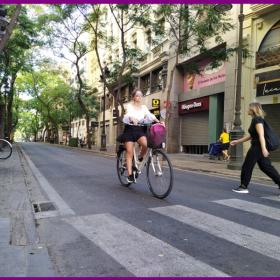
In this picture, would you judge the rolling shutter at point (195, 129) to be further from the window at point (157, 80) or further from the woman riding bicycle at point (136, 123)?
the woman riding bicycle at point (136, 123)

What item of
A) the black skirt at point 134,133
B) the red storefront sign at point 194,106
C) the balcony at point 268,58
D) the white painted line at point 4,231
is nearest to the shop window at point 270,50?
the balcony at point 268,58

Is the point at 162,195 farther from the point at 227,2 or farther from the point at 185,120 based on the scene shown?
the point at 185,120

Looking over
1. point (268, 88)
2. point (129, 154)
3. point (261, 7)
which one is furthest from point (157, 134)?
point (261, 7)

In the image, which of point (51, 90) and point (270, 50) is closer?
point (270, 50)

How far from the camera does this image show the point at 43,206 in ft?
21.1

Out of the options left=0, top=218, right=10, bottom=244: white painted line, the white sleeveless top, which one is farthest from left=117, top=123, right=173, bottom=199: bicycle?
left=0, top=218, right=10, bottom=244: white painted line

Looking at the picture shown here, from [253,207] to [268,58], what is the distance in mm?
Result: 14090

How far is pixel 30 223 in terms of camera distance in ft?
17.1

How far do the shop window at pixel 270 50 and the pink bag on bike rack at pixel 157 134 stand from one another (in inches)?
511

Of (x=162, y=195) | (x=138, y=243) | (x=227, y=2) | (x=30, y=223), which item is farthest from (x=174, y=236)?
(x=227, y=2)

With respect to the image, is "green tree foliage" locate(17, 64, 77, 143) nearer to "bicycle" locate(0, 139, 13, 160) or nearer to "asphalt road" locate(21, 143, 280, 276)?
"bicycle" locate(0, 139, 13, 160)

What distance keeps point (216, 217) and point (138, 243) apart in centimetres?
160

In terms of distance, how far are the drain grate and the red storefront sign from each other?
1924 centimetres

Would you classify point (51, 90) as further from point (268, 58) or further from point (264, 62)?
point (268, 58)
